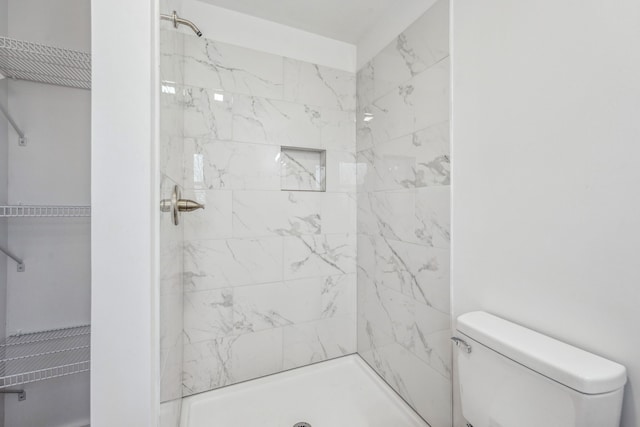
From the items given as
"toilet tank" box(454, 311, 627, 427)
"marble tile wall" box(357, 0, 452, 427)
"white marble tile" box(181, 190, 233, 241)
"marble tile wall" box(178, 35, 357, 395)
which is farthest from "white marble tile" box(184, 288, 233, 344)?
"toilet tank" box(454, 311, 627, 427)

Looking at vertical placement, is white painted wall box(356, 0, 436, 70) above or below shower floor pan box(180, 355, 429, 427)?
above

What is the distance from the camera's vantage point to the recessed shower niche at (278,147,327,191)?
5.86 feet

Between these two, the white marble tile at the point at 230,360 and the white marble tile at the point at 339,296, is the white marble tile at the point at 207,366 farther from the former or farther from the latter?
the white marble tile at the point at 339,296

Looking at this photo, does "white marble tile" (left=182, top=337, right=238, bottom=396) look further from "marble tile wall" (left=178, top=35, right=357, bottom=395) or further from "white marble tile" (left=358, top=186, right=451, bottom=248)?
"white marble tile" (left=358, top=186, right=451, bottom=248)

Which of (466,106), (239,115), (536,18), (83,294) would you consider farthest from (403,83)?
(83,294)

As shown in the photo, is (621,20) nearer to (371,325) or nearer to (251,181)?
(251,181)

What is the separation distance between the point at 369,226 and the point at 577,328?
1096 mm

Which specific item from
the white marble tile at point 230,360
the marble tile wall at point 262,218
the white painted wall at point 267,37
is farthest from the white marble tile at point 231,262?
the white painted wall at point 267,37

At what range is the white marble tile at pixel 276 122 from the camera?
1.59 metres

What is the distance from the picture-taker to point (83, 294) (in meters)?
1.20

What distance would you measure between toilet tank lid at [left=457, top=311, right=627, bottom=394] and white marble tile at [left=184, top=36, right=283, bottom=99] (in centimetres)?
160

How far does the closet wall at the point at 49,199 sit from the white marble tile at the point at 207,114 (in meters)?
0.43

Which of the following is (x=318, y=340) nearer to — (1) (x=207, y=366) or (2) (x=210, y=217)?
(1) (x=207, y=366)

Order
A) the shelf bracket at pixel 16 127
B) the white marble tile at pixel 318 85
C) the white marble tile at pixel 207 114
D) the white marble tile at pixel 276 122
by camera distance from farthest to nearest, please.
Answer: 1. the white marble tile at pixel 318 85
2. the white marble tile at pixel 276 122
3. the white marble tile at pixel 207 114
4. the shelf bracket at pixel 16 127
